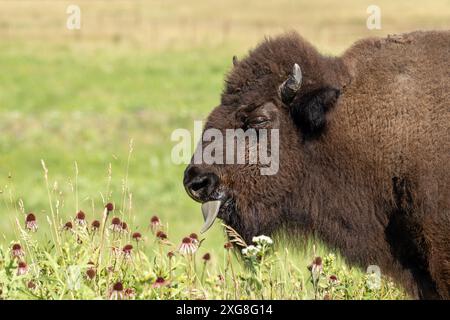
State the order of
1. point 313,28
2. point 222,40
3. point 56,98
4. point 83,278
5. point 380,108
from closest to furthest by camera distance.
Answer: point 83,278 < point 380,108 < point 56,98 < point 222,40 < point 313,28

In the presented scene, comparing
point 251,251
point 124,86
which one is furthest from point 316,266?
point 124,86

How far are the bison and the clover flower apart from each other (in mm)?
397

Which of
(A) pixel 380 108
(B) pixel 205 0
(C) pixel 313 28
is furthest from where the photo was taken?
(B) pixel 205 0

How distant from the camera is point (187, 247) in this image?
643 centimetres

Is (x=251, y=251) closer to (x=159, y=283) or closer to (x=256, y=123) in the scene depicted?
(x=159, y=283)

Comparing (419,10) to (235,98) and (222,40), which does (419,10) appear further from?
(235,98)

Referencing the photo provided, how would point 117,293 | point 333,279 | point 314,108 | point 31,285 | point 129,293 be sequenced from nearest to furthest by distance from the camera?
1. point 117,293
2. point 129,293
3. point 31,285
4. point 333,279
5. point 314,108

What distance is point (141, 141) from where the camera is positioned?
25609 mm

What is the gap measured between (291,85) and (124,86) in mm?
27677

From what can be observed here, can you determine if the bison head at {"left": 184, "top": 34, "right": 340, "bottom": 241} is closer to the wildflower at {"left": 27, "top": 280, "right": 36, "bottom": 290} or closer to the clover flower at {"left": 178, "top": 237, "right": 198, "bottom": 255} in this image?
the clover flower at {"left": 178, "top": 237, "right": 198, "bottom": 255}

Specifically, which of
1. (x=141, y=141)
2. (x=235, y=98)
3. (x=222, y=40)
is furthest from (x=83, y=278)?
(x=222, y=40)
